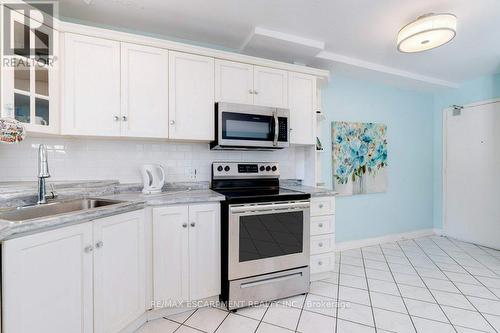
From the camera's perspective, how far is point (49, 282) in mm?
1197

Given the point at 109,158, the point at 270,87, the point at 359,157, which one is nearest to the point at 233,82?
the point at 270,87

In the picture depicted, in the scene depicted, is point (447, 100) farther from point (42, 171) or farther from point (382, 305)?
point (42, 171)

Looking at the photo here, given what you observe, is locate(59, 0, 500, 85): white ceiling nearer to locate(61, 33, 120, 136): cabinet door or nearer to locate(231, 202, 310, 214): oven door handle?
locate(61, 33, 120, 136): cabinet door

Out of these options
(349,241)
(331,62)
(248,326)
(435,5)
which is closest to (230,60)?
(331,62)

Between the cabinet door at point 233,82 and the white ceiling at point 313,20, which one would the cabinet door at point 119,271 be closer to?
the cabinet door at point 233,82

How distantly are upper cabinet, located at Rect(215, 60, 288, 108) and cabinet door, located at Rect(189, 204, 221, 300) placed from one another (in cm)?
110

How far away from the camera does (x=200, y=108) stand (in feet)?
7.29

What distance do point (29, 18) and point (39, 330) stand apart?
1974 millimetres

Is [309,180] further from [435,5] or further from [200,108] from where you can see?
[435,5]

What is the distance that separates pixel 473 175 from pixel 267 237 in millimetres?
3768

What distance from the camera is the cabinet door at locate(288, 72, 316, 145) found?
8.53ft

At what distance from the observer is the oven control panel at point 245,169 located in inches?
97.5

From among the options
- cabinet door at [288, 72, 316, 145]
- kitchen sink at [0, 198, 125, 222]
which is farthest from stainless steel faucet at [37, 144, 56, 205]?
cabinet door at [288, 72, 316, 145]

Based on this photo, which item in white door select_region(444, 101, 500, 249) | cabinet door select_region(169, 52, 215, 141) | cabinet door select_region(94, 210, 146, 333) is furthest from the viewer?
white door select_region(444, 101, 500, 249)
